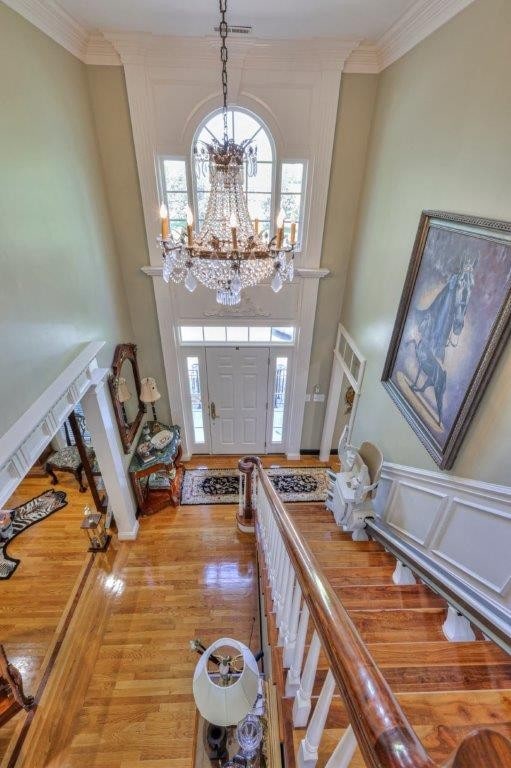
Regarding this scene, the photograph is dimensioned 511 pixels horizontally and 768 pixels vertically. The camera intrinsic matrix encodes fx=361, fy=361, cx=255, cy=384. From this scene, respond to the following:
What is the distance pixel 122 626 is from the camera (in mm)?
3291

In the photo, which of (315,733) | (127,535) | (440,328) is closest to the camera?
(315,733)

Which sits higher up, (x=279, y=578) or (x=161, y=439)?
(x=279, y=578)

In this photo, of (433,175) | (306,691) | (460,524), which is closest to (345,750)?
(306,691)

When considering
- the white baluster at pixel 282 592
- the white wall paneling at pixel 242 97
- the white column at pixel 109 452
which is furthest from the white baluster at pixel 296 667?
the white wall paneling at pixel 242 97

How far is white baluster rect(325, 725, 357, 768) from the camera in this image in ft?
2.52

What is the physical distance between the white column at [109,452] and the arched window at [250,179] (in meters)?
2.19

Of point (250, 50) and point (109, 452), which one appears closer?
point (250, 50)

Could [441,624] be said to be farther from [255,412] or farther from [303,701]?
[255,412]

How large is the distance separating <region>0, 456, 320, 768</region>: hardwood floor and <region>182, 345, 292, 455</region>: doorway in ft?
4.08

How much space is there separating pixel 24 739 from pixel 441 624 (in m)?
2.98

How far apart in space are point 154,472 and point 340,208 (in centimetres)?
391

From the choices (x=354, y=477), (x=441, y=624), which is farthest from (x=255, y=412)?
(x=441, y=624)

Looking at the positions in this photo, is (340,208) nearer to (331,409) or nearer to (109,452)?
(331,409)

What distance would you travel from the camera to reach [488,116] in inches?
79.9
